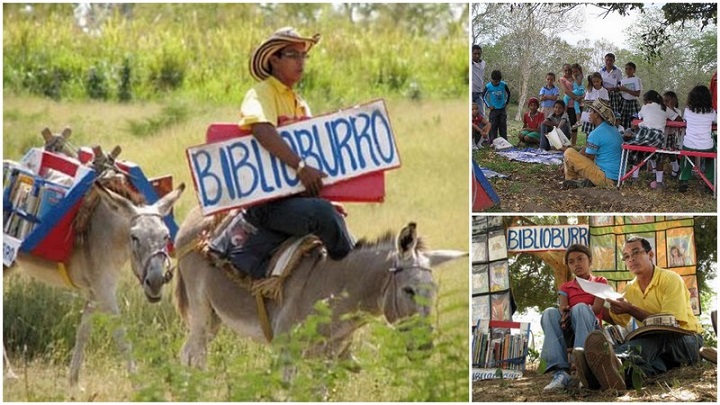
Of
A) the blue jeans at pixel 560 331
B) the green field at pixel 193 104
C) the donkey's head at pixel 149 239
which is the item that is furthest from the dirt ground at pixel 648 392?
the donkey's head at pixel 149 239

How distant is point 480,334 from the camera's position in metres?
11.4

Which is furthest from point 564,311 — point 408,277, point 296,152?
point 296,152

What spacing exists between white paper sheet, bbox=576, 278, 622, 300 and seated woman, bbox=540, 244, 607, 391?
3.4 inches

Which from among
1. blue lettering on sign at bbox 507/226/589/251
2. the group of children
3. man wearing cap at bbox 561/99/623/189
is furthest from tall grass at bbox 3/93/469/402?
the group of children

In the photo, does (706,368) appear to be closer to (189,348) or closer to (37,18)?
(189,348)

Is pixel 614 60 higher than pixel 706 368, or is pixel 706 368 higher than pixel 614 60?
pixel 614 60

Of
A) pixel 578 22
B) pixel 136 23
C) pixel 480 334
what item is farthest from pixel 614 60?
pixel 136 23

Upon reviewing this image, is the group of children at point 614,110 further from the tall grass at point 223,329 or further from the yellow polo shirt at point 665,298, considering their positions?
the yellow polo shirt at point 665,298

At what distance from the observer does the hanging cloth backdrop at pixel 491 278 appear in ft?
37.4

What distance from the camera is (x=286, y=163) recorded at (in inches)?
383

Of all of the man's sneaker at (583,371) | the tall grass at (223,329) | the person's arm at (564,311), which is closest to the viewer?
the tall grass at (223,329)

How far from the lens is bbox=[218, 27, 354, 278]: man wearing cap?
31.8 feet

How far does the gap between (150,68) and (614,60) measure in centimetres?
812

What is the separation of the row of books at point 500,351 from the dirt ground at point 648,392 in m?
0.30
